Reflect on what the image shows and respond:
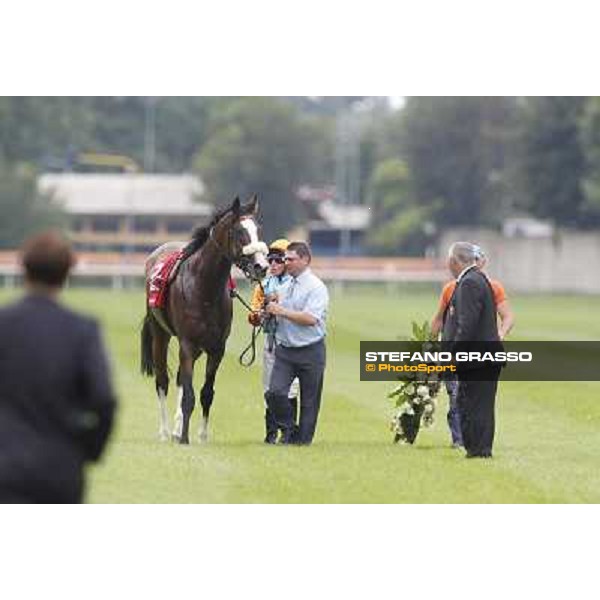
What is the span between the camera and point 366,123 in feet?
418

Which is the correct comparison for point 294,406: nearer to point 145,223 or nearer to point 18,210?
point 18,210

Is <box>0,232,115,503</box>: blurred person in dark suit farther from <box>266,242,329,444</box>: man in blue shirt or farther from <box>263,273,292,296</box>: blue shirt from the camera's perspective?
<box>263,273,292,296</box>: blue shirt

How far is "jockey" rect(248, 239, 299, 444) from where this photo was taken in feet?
63.4

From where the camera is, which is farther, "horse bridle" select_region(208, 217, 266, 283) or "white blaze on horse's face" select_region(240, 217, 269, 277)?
"horse bridle" select_region(208, 217, 266, 283)

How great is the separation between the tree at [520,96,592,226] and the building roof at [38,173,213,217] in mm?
13844

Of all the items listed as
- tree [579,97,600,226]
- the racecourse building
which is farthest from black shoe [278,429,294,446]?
the racecourse building

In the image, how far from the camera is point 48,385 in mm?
9672

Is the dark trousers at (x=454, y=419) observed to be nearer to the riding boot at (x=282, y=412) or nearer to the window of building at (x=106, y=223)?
the riding boot at (x=282, y=412)

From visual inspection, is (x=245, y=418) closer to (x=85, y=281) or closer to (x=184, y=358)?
(x=184, y=358)

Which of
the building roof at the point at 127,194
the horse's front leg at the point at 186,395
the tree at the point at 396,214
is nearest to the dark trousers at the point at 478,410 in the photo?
the horse's front leg at the point at 186,395

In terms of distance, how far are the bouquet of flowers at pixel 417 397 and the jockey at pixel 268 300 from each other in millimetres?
943

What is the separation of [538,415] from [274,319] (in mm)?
5462

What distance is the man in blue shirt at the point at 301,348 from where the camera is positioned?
19.2 metres
